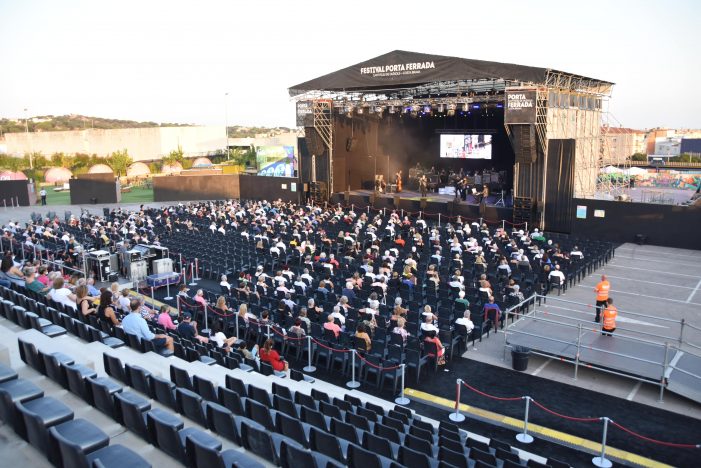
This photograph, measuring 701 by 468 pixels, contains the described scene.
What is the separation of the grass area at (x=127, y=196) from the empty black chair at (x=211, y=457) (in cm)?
4056

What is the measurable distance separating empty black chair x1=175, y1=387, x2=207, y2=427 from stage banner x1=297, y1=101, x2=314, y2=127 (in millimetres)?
29047

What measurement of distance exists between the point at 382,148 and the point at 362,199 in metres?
5.30

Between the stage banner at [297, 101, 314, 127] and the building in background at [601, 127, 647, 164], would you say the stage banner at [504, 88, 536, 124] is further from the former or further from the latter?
the stage banner at [297, 101, 314, 127]

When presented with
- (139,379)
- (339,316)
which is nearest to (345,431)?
(139,379)

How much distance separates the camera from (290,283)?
632 inches

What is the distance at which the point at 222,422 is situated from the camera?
18.5 ft

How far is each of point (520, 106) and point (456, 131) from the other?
32.5 feet

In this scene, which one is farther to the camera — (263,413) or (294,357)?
(294,357)

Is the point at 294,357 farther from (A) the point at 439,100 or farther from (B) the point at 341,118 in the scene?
(B) the point at 341,118

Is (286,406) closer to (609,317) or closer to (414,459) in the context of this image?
(414,459)

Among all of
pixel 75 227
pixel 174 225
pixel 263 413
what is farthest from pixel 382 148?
pixel 263 413

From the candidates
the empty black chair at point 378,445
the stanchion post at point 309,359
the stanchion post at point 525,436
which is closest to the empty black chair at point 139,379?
the empty black chair at point 378,445

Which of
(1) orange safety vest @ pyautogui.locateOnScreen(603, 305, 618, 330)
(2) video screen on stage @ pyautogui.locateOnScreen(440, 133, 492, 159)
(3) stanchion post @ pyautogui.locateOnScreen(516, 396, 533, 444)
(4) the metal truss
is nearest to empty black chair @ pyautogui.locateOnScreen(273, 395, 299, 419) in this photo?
(3) stanchion post @ pyautogui.locateOnScreen(516, 396, 533, 444)

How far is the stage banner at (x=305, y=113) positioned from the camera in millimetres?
33781
